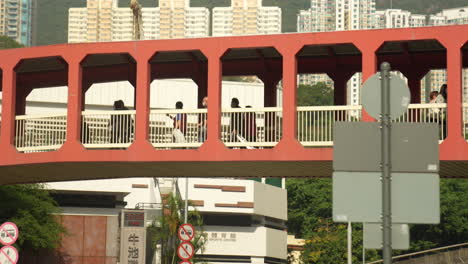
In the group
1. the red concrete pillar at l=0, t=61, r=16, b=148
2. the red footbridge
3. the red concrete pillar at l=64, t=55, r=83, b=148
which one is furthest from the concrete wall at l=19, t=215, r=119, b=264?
the red concrete pillar at l=64, t=55, r=83, b=148

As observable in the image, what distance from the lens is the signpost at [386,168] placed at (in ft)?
37.1

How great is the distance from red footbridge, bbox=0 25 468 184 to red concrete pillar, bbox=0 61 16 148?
0.03 metres

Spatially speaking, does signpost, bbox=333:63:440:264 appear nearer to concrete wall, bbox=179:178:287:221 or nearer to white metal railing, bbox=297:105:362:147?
white metal railing, bbox=297:105:362:147

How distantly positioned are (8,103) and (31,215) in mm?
21920

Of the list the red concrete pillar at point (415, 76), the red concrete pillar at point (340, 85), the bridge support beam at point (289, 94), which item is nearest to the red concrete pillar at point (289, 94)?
the bridge support beam at point (289, 94)

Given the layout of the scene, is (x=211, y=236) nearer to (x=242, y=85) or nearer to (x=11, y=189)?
(x=242, y=85)

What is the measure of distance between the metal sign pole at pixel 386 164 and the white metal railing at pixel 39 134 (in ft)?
74.1

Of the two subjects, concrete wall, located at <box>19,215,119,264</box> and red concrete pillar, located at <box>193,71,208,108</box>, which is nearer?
red concrete pillar, located at <box>193,71,208,108</box>

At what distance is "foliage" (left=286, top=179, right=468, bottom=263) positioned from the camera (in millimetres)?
87000

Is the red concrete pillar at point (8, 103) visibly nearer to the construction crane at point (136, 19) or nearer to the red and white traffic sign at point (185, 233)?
the construction crane at point (136, 19)

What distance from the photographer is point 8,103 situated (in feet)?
112

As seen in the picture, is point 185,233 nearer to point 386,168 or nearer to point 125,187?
point 386,168

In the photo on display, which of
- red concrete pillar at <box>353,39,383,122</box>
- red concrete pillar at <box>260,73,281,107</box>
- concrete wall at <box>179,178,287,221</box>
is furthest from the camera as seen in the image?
concrete wall at <box>179,178,287,221</box>

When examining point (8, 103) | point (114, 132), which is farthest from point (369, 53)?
point (8, 103)
